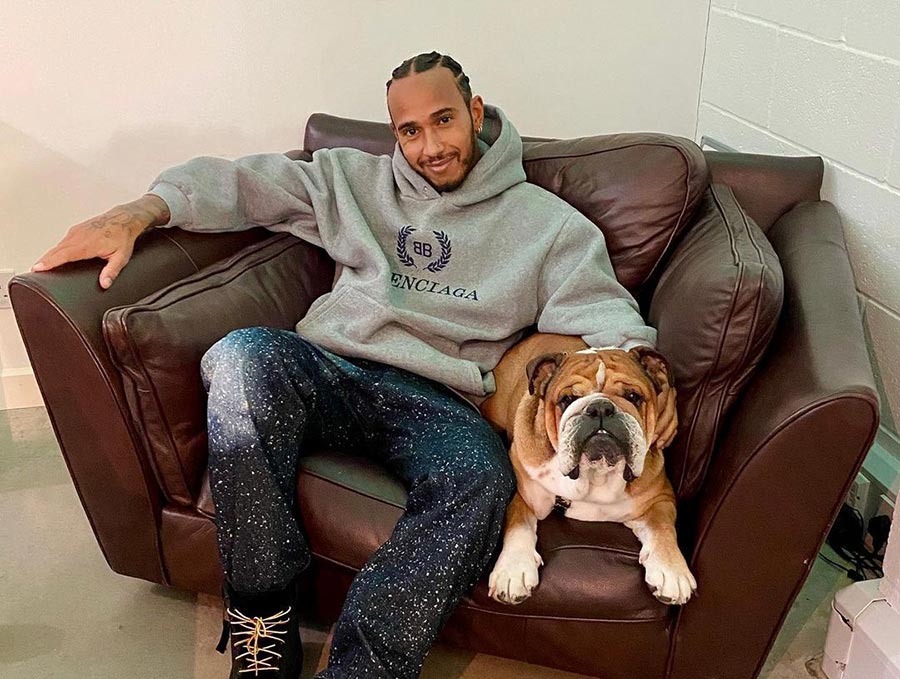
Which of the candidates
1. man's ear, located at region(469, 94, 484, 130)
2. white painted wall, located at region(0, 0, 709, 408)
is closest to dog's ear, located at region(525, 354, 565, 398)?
man's ear, located at region(469, 94, 484, 130)

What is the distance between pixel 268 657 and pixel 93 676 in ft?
1.15

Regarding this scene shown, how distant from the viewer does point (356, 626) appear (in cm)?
141

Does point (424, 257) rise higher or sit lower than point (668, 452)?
higher

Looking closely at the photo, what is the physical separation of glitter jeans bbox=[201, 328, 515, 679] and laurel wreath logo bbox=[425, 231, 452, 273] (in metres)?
0.29

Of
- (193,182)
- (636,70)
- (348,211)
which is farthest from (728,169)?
(193,182)

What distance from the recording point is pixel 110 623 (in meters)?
1.76

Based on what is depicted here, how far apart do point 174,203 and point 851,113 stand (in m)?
1.37

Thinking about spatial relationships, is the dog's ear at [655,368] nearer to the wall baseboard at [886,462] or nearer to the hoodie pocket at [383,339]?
the hoodie pocket at [383,339]

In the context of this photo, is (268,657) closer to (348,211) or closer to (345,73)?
(348,211)

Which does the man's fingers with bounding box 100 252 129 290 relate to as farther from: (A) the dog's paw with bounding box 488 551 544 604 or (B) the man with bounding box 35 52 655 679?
(A) the dog's paw with bounding box 488 551 544 604

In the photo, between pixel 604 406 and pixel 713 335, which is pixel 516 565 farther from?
pixel 713 335

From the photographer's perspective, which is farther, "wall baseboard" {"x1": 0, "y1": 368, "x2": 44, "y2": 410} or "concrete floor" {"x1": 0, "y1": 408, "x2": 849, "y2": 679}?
"wall baseboard" {"x1": 0, "y1": 368, "x2": 44, "y2": 410}

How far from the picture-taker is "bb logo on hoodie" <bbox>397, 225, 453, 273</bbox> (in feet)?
6.03

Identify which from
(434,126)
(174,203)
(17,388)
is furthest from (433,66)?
(17,388)
